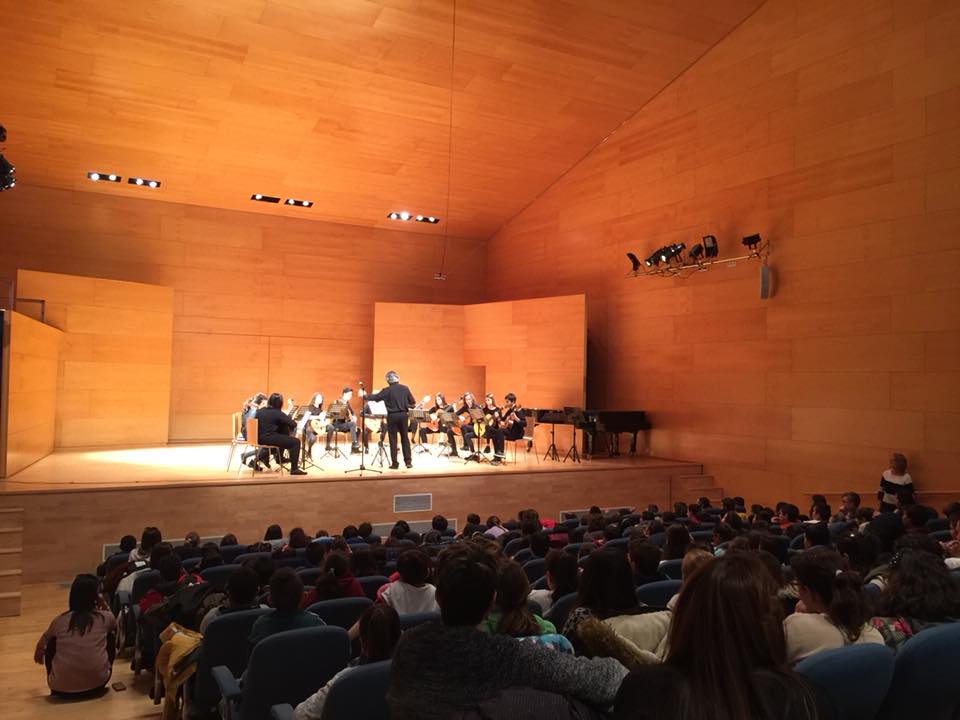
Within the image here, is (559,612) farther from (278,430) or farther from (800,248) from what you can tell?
(800,248)

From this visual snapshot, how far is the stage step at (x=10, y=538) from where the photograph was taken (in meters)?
8.04

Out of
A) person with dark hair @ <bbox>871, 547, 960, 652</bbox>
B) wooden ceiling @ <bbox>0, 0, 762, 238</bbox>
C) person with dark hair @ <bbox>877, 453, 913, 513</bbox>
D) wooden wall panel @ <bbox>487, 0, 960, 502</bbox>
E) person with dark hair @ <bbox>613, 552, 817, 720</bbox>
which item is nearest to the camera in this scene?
person with dark hair @ <bbox>613, 552, 817, 720</bbox>

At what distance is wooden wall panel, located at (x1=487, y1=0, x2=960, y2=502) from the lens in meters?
9.62

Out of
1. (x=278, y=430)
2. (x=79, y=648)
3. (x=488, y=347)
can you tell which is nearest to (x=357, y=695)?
(x=79, y=648)

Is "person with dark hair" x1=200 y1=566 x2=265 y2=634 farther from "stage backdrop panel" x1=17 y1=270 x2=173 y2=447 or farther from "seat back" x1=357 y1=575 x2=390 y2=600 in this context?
"stage backdrop panel" x1=17 y1=270 x2=173 y2=447

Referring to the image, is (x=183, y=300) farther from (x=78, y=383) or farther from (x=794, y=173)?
(x=794, y=173)

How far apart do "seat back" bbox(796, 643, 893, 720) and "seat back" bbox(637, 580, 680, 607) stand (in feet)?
4.55

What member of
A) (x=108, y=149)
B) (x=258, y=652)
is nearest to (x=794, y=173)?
(x=258, y=652)

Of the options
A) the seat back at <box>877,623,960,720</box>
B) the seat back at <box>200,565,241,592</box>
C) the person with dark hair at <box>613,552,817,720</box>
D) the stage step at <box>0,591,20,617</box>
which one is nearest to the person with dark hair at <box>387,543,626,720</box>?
the person with dark hair at <box>613,552,817,720</box>

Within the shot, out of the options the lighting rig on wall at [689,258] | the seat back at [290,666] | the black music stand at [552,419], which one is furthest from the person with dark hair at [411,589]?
the black music stand at [552,419]

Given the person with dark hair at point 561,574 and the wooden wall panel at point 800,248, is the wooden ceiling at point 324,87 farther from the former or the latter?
the person with dark hair at point 561,574

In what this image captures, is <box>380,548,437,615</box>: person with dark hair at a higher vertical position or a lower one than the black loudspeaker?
lower

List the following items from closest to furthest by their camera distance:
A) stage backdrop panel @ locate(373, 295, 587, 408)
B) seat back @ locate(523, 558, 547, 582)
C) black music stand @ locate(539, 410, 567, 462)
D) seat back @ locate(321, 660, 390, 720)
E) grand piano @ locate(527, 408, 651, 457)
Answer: seat back @ locate(321, 660, 390, 720) < seat back @ locate(523, 558, 547, 582) < grand piano @ locate(527, 408, 651, 457) < black music stand @ locate(539, 410, 567, 462) < stage backdrop panel @ locate(373, 295, 587, 408)

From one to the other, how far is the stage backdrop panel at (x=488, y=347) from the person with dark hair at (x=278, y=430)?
19.1 ft
